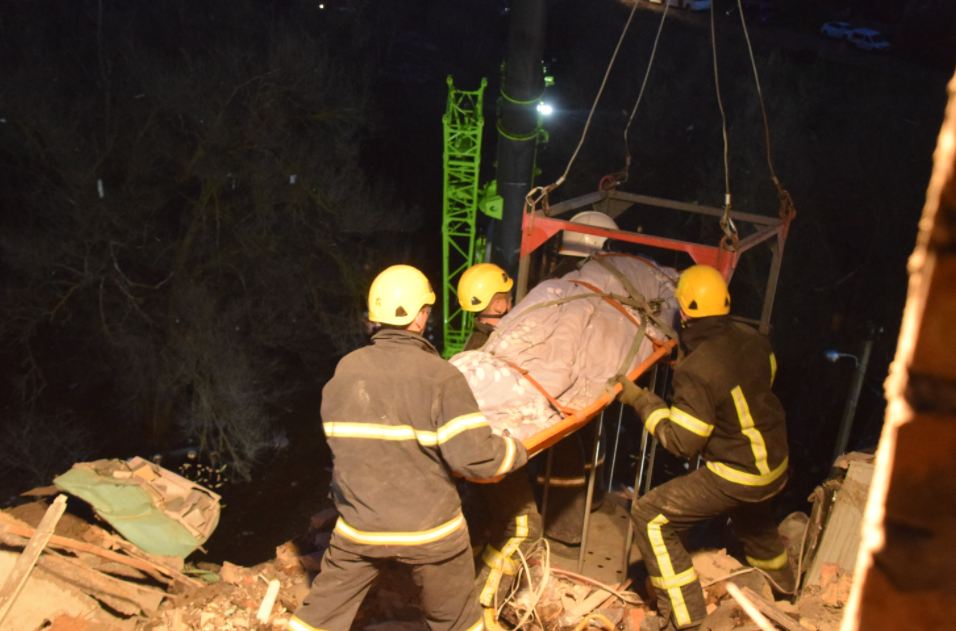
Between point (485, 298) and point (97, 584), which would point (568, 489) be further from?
point (97, 584)

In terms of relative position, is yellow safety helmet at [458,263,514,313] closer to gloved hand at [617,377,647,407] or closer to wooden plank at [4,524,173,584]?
gloved hand at [617,377,647,407]

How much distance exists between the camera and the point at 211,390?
14781 millimetres

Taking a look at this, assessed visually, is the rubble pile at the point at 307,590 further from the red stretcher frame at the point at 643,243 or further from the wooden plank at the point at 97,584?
the red stretcher frame at the point at 643,243

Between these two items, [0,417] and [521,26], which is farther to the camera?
[0,417]

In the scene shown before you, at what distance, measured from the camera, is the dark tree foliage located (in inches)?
511

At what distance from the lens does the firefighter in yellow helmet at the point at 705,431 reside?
11.0 feet

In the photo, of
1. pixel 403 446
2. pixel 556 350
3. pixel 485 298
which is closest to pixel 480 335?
pixel 485 298

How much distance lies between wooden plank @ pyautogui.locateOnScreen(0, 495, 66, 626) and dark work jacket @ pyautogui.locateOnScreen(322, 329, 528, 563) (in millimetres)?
1680

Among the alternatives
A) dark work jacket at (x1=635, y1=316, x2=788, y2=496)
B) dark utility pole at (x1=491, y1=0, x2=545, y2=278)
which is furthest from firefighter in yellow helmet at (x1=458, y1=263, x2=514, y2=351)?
dark utility pole at (x1=491, y1=0, x2=545, y2=278)

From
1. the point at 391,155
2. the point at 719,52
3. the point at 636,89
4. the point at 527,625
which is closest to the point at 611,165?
the point at 636,89

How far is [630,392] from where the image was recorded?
355 cm

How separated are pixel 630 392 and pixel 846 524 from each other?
155cm

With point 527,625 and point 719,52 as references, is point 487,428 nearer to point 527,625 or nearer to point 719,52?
point 527,625

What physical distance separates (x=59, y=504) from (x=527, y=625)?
8.46ft
